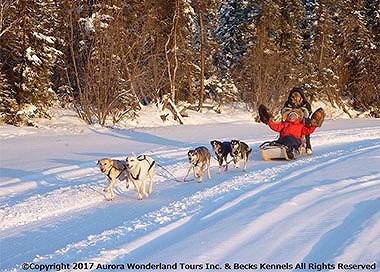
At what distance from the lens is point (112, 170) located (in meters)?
6.71

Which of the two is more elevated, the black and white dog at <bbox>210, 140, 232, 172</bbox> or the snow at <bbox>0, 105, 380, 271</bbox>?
the black and white dog at <bbox>210, 140, 232, 172</bbox>

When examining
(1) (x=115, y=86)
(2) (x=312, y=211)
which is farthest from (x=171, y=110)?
(2) (x=312, y=211)

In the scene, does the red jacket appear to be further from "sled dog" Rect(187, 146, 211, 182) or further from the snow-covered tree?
the snow-covered tree

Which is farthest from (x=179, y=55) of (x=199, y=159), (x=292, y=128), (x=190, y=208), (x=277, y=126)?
(x=190, y=208)

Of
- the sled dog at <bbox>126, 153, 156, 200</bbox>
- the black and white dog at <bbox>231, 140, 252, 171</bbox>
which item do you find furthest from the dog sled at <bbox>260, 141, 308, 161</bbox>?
the sled dog at <bbox>126, 153, 156, 200</bbox>

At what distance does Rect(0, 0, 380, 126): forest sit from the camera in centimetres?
2136

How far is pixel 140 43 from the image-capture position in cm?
2500

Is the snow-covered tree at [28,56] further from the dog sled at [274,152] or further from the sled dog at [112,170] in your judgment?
the sled dog at [112,170]

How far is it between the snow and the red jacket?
1143mm

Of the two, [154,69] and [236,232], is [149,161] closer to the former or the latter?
[236,232]

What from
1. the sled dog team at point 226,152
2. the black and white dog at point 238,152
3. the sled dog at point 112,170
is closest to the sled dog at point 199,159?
the sled dog team at point 226,152

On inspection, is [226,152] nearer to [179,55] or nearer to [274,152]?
[274,152]

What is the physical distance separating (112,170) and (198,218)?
6.29ft

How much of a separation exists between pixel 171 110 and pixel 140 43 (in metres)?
4.92
